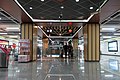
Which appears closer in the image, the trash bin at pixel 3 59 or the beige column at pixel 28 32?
the trash bin at pixel 3 59

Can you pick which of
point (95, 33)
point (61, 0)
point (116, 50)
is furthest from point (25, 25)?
point (116, 50)

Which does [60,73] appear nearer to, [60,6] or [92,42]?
[60,6]

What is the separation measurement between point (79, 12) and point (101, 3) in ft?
9.55

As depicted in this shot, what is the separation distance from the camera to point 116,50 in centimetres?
4247

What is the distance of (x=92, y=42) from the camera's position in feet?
61.8

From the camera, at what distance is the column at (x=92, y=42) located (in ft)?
60.8

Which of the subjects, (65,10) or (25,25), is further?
(25,25)

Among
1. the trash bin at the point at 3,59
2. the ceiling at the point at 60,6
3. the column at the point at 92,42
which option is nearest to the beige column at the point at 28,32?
the ceiling at the point at 60,6

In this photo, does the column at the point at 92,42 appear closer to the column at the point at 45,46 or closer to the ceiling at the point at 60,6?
the ceiling at the point at 60,6

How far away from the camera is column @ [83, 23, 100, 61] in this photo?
18.5m

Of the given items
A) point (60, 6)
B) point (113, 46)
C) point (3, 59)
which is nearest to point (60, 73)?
point (3, 59)

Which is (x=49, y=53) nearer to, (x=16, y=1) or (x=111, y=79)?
(x=16, y=1)

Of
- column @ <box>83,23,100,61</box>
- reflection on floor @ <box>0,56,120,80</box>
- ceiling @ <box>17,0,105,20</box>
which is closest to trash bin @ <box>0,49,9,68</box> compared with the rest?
reflection on floor @ <box>0,56,120,80</box>

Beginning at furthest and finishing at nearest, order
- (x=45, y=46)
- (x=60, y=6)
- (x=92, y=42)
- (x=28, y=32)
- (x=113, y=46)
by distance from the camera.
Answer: (x=113, y=46), (x=45, y=46), (x=28, y=32), (x=92, y=42), (x=60, y=6)
